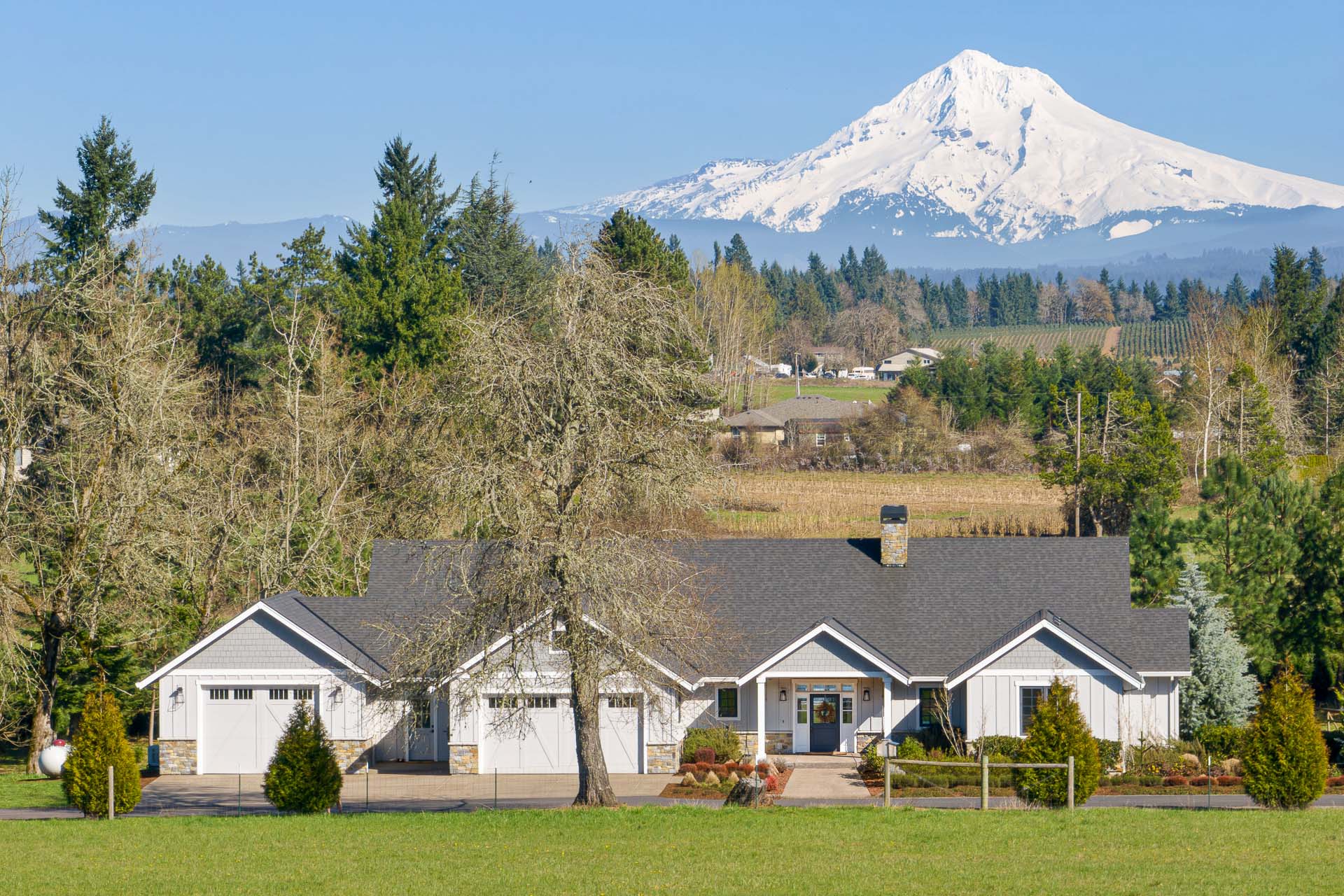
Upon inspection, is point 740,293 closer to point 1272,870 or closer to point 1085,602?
point 1085,602

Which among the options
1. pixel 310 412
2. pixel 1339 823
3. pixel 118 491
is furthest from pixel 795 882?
pixel 310 412

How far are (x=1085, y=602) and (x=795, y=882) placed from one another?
1867 cm

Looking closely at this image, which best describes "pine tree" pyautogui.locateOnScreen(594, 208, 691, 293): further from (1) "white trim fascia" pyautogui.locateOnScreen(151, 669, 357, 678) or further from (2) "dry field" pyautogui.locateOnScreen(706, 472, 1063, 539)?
(1) "white trim fascia" pyautogui.locateOnScreen(151, 669, 357, 678)

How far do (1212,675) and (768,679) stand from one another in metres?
10.8

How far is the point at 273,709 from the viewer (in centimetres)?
3538

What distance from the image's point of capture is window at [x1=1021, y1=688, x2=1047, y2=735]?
3476cm

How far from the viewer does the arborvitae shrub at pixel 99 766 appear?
28047 mm

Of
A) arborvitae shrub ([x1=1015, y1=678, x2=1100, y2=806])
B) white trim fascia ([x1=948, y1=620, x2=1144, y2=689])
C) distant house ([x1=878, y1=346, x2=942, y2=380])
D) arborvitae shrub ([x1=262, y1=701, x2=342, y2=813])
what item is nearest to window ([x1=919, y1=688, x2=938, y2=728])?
white trim fascia ([x1=948, y1=620, x2=1144, y2=689])

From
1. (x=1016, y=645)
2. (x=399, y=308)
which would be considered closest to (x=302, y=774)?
(x=1016, y=645)

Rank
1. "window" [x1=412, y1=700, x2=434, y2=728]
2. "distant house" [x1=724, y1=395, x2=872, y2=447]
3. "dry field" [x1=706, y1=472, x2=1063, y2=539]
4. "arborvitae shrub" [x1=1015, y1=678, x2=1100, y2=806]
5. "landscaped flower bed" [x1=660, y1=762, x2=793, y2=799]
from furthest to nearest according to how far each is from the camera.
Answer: "distant house" [x1=724, y1=395, x2=872, y2=447], "dry field" [x1=706, y1=472, x2=1063, y2=539], "window" [x1=412, y1=700, x2=434, y2=728], "landscaped flower bed" [x1=660, y1=762, x2=793, y2=799], "arborvitae shrub" [x1=1015, y1=678, x2=1100, y2=806]

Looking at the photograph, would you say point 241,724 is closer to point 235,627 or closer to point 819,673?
point 235,627

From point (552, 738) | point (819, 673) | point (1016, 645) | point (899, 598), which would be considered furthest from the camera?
point (899, 598)

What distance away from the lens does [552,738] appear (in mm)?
35219

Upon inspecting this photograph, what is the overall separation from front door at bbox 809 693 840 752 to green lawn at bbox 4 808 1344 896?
31.3 ft
